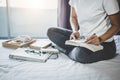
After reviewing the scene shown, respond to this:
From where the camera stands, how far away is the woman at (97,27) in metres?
1.33

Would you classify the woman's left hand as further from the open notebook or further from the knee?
the open notebook

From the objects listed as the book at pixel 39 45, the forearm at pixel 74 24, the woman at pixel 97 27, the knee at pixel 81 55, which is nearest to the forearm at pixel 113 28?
the woman at pixel 97 27

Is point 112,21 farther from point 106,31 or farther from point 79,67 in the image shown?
point 79,67

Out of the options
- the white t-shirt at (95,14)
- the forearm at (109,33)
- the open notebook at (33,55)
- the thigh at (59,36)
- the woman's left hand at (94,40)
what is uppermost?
the white t-shirt at (95,14)

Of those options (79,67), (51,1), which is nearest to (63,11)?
(51,1)

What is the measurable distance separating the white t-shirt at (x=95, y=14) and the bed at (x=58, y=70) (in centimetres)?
27

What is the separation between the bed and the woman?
0.20 ft

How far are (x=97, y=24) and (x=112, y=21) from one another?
12 centimetres

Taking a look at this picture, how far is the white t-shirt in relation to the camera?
135 cm

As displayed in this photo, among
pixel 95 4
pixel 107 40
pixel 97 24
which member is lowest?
pixel 107 40

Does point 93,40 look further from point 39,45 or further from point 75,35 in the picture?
point 39,45

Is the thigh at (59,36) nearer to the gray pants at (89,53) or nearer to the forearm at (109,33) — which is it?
the gray pants at (89,53)

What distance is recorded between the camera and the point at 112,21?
138 centimetres

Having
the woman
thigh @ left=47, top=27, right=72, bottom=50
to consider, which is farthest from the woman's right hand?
thigh @ left=47, top=27, right=72, bottom=50
